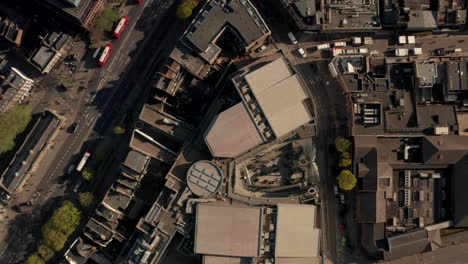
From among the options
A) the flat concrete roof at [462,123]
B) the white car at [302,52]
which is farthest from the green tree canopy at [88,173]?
the flat concrete roof at [462,123]

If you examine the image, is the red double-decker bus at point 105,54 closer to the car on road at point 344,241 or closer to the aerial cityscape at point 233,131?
the aerial cityscape at point 233,131

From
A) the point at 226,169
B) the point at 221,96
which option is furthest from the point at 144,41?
the point at 226,169

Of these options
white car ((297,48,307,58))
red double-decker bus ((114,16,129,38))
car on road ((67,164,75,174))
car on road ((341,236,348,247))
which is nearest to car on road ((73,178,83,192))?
car on road ((67,164,75,174))

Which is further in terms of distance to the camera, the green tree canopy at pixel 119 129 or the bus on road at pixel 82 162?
the bus on road at pixel 82 162

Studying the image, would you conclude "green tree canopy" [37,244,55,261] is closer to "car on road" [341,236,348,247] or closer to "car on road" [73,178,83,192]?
"car on road" [73,178,83,192]

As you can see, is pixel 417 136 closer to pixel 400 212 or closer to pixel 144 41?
pixel 400 212

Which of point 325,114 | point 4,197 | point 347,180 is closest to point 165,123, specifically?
point 325,114
